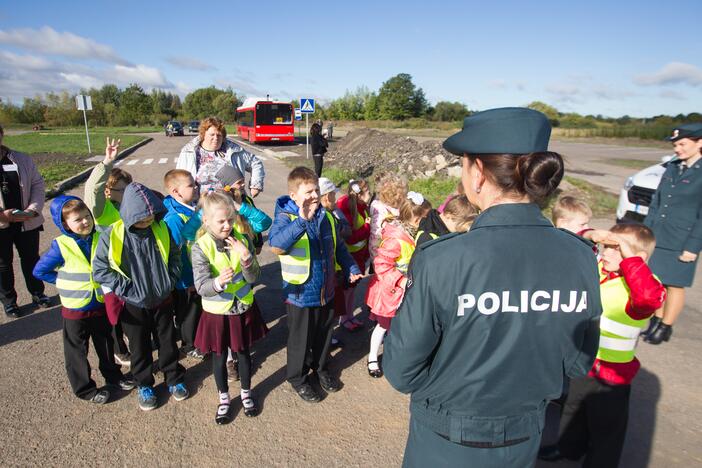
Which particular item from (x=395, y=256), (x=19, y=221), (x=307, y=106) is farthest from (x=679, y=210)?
(x=307, y=106)

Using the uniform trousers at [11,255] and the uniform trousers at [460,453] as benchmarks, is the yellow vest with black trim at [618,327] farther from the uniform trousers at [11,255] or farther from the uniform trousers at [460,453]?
the uniform trousers at [11,255]

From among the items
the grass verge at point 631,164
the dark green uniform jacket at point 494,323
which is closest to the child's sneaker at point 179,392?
the dark green uniform jacket at point 494,323

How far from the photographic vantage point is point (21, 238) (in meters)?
4.66

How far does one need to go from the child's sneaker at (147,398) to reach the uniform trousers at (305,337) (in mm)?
1081

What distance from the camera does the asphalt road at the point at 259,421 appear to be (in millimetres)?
2789

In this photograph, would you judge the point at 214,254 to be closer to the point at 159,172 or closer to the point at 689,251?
the point at 689,251

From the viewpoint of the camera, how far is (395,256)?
3.37 meters

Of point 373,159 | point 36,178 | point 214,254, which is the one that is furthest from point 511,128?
point 373,159

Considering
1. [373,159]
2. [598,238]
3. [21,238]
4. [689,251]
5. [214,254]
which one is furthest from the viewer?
[373,159]

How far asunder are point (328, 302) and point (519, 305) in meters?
2.32

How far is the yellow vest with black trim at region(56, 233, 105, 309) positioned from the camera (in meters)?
3.12

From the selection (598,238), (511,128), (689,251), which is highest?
(511,128)

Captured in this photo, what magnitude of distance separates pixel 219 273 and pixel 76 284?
1157mm

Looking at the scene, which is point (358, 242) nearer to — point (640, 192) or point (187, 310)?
point (187, 310)
